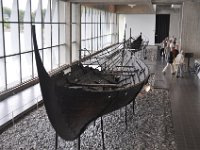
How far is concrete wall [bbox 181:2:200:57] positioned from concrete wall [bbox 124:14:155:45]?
15514 mm

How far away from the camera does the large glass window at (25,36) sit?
10266mm

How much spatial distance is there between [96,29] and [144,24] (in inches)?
337

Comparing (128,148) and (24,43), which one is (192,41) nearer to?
(24,43)

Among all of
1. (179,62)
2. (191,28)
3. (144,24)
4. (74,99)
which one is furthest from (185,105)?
(144,24)

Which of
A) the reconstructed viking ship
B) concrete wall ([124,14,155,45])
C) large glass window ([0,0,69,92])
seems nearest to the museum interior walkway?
large glass window ([0,0,69,92])

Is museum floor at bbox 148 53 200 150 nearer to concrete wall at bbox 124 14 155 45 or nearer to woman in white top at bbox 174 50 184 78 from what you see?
woman in white top at bbox 174 50 184 78

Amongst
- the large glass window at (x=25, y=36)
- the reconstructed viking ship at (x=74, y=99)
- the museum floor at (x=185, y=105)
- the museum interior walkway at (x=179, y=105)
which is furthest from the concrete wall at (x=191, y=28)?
the reconstructed viking ship at (x=74, y=99)

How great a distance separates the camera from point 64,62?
16078 mm

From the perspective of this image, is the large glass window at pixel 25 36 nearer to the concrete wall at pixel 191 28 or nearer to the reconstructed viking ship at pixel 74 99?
the reconstructed viking ship at pixel 74 99

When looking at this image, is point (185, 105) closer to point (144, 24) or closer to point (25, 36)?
point (25, 36)

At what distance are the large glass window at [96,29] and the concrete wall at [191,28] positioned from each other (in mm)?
5787

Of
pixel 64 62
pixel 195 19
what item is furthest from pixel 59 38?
pixel 195 19

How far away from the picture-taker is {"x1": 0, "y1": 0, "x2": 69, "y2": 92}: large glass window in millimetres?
10266

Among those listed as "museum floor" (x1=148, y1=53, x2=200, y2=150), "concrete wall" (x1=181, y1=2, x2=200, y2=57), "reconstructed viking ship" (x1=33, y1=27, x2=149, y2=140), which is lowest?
"museum floor" (x1=148, y1=53, x2=200, y2=150)
